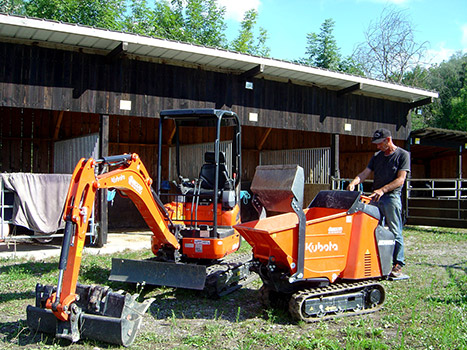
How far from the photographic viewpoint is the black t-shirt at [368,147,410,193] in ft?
19.0

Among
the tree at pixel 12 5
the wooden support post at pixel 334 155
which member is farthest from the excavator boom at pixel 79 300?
the tree at pixel 12 5

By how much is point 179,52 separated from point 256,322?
639 cm

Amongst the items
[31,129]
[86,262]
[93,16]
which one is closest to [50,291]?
→ [86,262]

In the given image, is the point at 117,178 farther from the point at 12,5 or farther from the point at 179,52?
the point at 12,5

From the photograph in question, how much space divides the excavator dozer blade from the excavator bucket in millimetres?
903

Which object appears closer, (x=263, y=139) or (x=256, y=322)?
(x=256, y=322)

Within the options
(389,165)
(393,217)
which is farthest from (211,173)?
(393,217)

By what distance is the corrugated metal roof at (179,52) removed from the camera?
7949 mm

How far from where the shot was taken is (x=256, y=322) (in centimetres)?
484

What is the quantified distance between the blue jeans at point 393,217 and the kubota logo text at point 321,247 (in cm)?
108

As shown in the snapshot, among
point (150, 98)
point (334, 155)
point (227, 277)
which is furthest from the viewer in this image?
point (334, 155)

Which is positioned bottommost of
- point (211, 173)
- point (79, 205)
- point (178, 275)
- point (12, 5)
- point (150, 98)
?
point (178, 275)

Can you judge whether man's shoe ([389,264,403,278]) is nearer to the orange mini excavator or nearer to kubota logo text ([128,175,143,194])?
the orange mini excavator

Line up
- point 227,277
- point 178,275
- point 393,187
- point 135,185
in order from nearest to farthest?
point 135,185
point 178,275
point 393,187
point 227,277
